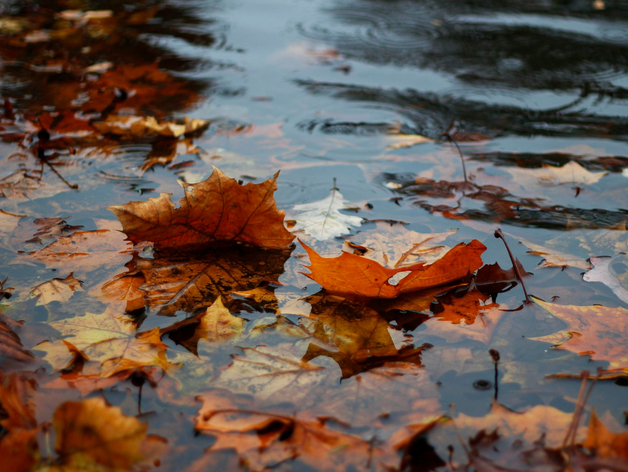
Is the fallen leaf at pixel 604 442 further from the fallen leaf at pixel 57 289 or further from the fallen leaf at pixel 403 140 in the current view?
the fallen leaf at pixel 403 140

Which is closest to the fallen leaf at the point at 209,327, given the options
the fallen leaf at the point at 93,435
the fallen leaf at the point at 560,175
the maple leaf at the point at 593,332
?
the fallen leaf at the point at 93,435

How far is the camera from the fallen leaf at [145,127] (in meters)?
2.38

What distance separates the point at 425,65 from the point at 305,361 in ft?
10.4

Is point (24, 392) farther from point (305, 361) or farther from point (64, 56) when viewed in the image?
point (64, 56)

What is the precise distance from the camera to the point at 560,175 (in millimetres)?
2135

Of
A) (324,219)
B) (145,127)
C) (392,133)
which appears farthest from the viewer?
(392,133)

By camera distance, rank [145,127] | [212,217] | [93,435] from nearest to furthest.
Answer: [93,435] → [212,217] → [145,127]

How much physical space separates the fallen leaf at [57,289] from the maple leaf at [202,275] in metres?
0.18

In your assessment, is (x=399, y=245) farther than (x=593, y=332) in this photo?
Yes

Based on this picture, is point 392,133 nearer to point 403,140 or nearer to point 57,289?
point 403,140

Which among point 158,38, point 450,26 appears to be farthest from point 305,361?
point 450,26

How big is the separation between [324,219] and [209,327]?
660 mm

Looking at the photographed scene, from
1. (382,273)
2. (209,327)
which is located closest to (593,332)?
(382,273)

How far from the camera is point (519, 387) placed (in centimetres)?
112
